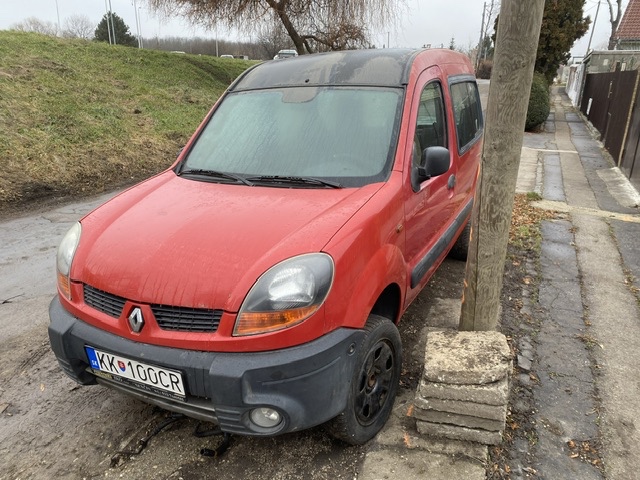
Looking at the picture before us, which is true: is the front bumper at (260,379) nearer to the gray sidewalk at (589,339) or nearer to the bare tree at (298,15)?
the gray sidewalk at (589,339)

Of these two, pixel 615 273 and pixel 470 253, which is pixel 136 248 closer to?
pixel 470 253

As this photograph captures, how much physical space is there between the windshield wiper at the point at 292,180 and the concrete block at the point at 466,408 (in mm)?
1211

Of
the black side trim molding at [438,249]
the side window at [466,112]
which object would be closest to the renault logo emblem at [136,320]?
the black side trim molding at [438,249]

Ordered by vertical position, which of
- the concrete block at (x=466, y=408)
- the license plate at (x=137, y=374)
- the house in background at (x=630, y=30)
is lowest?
the concrete block at (x=466, y=408)

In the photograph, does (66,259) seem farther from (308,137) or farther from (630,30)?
(630,30)

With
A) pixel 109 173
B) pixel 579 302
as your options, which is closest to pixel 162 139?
pixel 109 173

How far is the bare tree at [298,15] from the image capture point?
16.4 meters

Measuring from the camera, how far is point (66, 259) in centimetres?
245

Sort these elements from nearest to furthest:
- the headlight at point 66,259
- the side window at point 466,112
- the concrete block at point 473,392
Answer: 1. the concrete block at point 473,392
2. the headlight at point 66,259
3. the side window at point 466,112

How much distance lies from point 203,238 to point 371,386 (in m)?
1.11

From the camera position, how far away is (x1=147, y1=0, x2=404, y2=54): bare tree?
53.8 feet

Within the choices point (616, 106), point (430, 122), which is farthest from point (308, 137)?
point (616, 106)

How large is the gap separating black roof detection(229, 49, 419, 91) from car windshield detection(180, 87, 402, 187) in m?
0.08

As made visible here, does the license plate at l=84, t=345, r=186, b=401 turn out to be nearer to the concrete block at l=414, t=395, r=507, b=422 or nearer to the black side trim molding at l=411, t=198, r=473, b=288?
the concrete block at l=414, t=395, r=507, b=422
